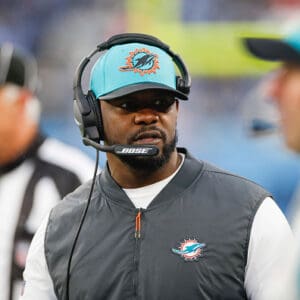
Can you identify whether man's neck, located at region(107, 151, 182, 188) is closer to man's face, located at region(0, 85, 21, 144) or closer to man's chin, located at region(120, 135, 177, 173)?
man's chin, located at region(120, 135, 177, 173)

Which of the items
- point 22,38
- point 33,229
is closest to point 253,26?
point 22,38

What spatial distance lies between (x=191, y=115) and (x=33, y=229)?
671mm

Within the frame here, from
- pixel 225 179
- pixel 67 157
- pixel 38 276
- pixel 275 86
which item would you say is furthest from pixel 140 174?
pixel 67 157

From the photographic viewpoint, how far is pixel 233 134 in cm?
314

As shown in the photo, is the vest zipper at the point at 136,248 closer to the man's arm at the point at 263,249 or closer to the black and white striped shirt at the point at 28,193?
the man's arm at the point at 263,249

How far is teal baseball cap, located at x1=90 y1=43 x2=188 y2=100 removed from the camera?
76.2 inches

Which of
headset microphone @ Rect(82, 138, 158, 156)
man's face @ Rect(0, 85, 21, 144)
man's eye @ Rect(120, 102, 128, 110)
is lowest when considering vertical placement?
man's face @ Rect(0, 85, 21, 144)

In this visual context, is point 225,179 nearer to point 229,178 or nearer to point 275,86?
point 229,178

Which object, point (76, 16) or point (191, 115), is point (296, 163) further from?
point (76, 16)

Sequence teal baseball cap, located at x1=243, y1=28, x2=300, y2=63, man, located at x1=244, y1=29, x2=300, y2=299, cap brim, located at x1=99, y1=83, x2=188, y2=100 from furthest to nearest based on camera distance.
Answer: cap brim, located at x1=99, y1=83, x2=188, y2=100
teal baseball cap, located at x1=243, y1=28, x2=300, y2=63
man, located at x1=244, y1=29, x2=300, y2=299

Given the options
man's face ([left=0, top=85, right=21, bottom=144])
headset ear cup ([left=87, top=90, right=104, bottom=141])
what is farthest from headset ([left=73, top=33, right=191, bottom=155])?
man's face ([left=0, top=85, right=21, bottom=144])

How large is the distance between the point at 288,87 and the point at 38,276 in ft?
3.89

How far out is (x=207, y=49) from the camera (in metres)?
3.15

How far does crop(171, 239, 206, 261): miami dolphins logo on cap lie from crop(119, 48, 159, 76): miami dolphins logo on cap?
1.14ft
